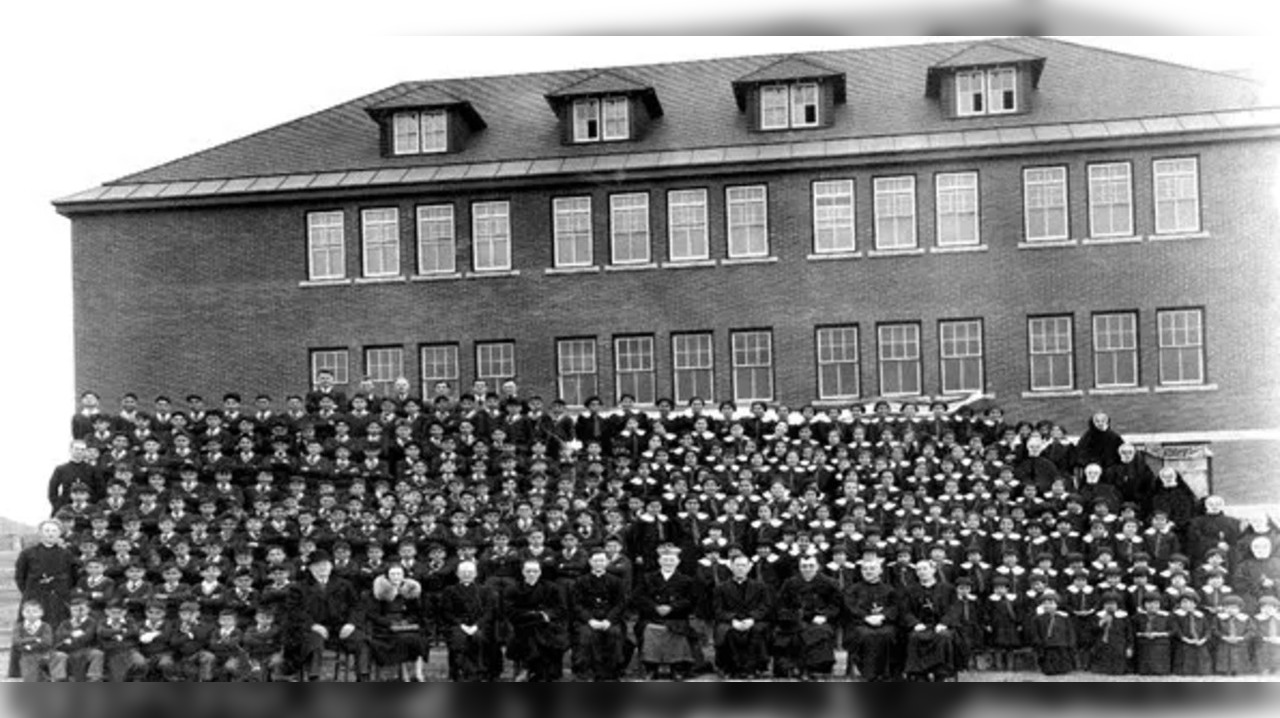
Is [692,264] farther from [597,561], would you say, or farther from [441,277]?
[597,561]

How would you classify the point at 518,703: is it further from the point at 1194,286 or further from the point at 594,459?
the point at 1194,286

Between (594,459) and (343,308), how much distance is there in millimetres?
9434

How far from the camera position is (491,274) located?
Answer: 22.7m

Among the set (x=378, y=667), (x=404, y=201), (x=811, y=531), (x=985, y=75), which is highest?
(x=985, y=75)

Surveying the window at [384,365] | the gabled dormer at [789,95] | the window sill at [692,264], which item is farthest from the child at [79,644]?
the gabled dormer at [789,95]

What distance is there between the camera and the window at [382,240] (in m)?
23.0

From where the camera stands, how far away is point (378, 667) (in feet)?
39.7

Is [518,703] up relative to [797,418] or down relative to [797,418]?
down

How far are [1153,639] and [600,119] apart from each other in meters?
13.0

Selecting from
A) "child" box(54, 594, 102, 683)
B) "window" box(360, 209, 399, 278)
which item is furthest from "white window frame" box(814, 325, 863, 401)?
"child" box(54, 594, 102, 683)

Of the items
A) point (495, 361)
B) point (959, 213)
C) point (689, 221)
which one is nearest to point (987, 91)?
point (959, 213)

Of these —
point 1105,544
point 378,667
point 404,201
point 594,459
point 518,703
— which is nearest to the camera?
point 518,703

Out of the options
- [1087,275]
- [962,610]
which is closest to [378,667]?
[962,610]

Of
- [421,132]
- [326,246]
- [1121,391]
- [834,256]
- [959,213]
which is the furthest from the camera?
[421,132]
